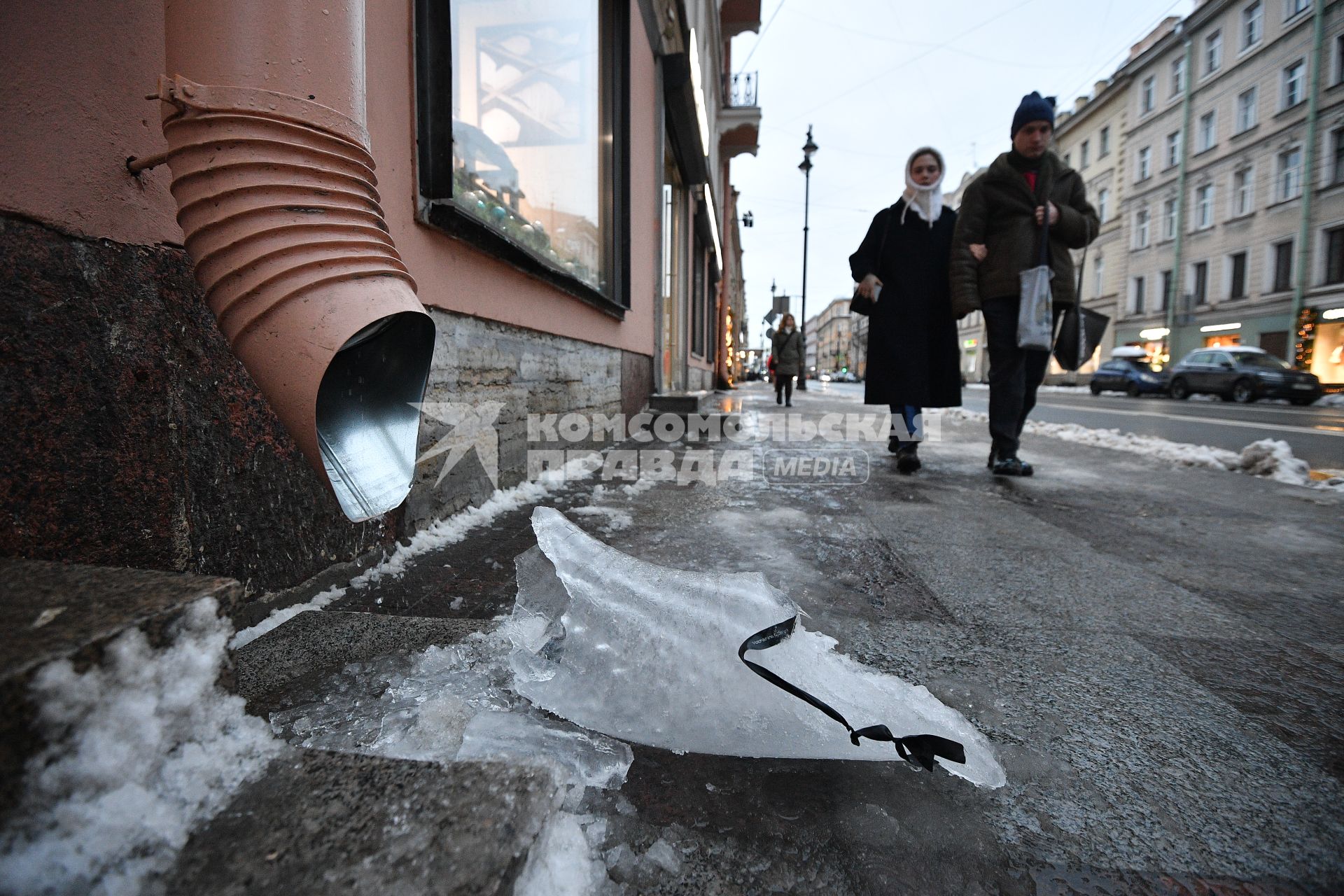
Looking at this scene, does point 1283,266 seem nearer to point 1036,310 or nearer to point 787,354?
point 787,354

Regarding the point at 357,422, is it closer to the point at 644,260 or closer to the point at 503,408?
the point at 503,408

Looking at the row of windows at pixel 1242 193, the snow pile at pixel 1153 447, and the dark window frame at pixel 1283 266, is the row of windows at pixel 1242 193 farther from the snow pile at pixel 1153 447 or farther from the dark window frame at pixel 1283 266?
the snow pile at pixel 1153 447

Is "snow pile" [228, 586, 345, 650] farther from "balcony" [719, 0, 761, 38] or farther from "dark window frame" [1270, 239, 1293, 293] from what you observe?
"dark window frame" [1270, 239, 1293, 293]

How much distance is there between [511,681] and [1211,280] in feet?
113

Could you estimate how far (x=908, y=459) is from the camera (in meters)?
3.83

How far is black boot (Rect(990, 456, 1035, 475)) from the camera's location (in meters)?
3.66

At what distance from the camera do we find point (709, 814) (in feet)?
2.81

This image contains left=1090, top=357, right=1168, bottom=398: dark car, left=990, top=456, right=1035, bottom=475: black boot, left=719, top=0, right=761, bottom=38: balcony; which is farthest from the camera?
left=1090, top=357, right=1168, bottom=398: dark car

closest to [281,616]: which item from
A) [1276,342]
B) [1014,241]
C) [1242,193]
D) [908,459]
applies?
[908,459]

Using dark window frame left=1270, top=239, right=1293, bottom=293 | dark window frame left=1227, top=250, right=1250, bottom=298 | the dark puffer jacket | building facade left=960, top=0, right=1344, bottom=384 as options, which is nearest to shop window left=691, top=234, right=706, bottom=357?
the dark puffer jacket

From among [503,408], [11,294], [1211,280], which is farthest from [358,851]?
[1211,280]

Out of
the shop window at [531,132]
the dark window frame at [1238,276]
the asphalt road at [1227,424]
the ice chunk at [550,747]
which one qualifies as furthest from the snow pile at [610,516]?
the dark window frame at [1238,276]

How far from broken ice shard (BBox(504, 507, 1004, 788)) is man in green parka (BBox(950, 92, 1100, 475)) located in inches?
113

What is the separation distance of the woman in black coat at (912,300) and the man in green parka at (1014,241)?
0.21 m
